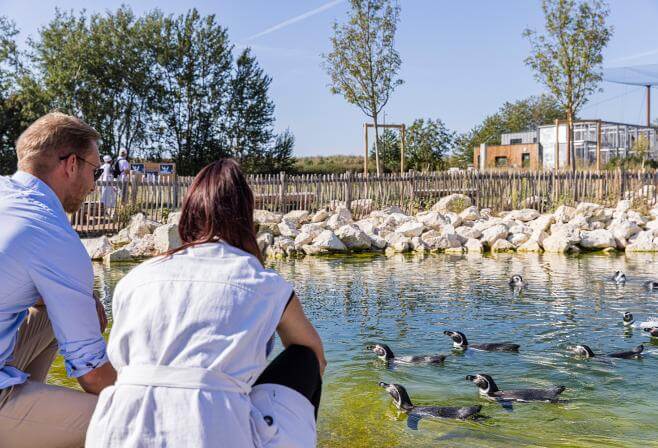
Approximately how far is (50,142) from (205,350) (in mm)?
1176

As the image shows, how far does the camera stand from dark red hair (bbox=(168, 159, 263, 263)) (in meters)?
2.22

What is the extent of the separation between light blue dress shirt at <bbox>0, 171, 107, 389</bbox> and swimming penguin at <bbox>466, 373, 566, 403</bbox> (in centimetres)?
342

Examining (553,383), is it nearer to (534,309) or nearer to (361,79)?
(534,309)

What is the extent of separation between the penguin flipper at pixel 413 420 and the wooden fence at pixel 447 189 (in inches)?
608

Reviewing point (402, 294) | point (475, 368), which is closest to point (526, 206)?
point (402, 294)

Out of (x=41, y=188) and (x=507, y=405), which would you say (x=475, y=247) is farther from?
(x=41, y=188)

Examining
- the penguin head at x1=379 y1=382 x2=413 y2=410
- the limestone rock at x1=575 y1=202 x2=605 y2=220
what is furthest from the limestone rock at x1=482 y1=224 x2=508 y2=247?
the penguin head at x1=379 y1=382 x2=413 y2=410

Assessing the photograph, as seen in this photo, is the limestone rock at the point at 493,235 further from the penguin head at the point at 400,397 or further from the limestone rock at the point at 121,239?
the penguin head at the point at 400,397

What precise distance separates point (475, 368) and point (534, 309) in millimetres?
2827

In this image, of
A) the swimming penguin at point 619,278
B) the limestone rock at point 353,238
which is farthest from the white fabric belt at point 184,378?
the limestone rock at point 353,238

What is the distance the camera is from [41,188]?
260cm

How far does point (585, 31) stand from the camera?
25328mm

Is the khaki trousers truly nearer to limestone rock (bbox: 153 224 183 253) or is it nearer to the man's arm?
the man's arm

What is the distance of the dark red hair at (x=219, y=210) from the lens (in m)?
2.22
